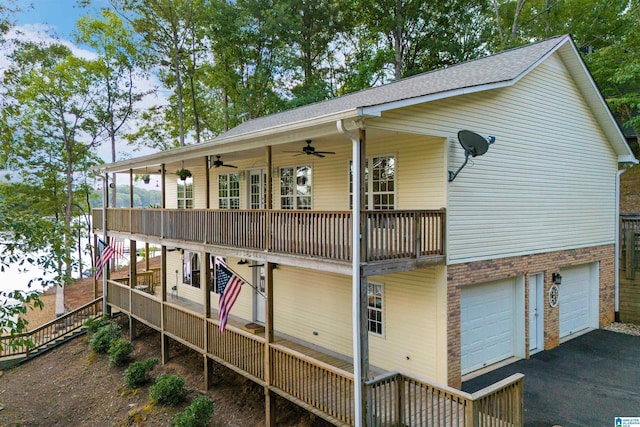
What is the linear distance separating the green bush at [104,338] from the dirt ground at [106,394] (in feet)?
1.10

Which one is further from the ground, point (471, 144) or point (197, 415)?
point (471, 144)

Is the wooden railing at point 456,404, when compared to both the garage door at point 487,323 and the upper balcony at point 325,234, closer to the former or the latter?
the upper balcony at point 325,234

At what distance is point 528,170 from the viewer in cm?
1066

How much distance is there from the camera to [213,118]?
33.7 metres

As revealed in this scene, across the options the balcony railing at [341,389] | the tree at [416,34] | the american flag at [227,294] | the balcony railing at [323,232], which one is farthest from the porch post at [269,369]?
the tree at [416,34]

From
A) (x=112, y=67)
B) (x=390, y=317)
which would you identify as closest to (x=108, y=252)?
(x=390, y=317)

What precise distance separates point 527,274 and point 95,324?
16200mm

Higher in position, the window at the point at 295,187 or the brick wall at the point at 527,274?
the window at the point at 295,187

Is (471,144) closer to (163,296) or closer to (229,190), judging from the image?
(229,190)

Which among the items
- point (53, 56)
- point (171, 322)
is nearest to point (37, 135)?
point (53, 56)

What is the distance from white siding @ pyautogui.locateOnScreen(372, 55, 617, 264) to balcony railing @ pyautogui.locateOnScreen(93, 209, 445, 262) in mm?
1087

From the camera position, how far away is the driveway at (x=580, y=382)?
7711 millimetres

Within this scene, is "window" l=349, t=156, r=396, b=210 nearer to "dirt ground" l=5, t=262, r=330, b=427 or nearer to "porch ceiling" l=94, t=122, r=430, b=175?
"porch ceiling" l=94, t=122, r=430, b=175

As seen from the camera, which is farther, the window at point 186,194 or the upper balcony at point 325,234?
the window at point 186,194
